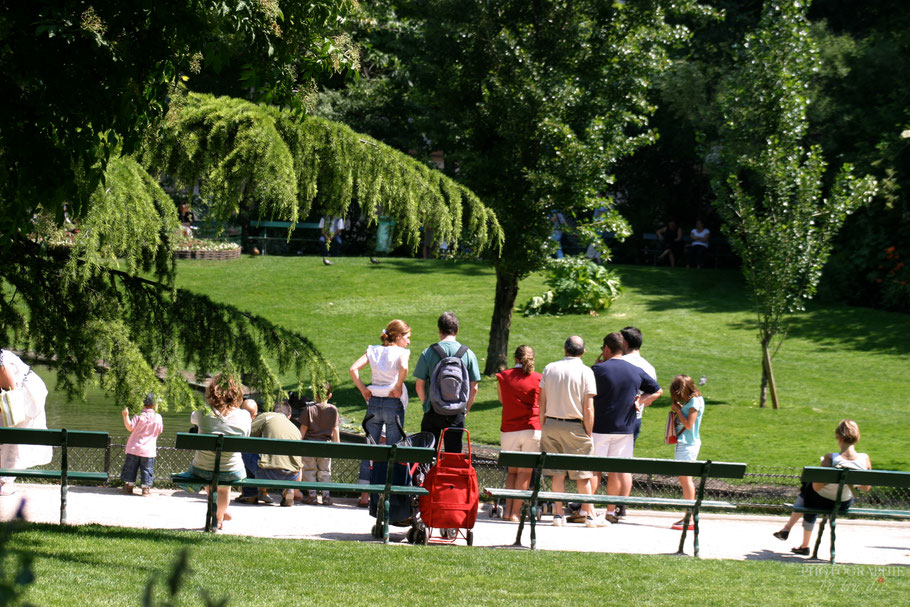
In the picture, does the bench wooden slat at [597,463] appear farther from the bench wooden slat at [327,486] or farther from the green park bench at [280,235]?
the green park bench at [280,235]

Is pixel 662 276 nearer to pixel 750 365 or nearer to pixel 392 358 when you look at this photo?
pixel 750 365

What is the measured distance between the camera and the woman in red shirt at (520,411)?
9.86 metres

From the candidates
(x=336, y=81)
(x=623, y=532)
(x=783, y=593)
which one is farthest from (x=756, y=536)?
(x=336, y=81)

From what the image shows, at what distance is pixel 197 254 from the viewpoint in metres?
31.6

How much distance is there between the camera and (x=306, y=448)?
8.25 meters

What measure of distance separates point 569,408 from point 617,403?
596 mm

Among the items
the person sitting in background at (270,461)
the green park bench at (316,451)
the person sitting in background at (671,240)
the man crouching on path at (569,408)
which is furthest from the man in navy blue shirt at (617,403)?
the person sitting in background at (671,240)

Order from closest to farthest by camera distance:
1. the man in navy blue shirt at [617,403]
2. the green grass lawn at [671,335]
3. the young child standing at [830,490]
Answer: the young child standing at [830,490]
the man in navy blue shirt at [617,403]
the green grass lawn at [671,335]

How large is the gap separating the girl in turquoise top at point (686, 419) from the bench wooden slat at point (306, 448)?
2.87 meters

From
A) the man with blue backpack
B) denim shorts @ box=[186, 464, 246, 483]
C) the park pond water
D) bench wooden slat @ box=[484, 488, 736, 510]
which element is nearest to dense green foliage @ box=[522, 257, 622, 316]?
the park pond water

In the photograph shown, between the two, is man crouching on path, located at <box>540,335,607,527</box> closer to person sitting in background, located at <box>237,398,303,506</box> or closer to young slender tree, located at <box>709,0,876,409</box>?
person sitting in background, located at <box>237,398,303,506</box>

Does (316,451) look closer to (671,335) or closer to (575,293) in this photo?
(671,335)

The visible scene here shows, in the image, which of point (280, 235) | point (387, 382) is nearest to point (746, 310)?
point (280, 235)

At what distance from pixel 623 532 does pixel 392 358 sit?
255cm
